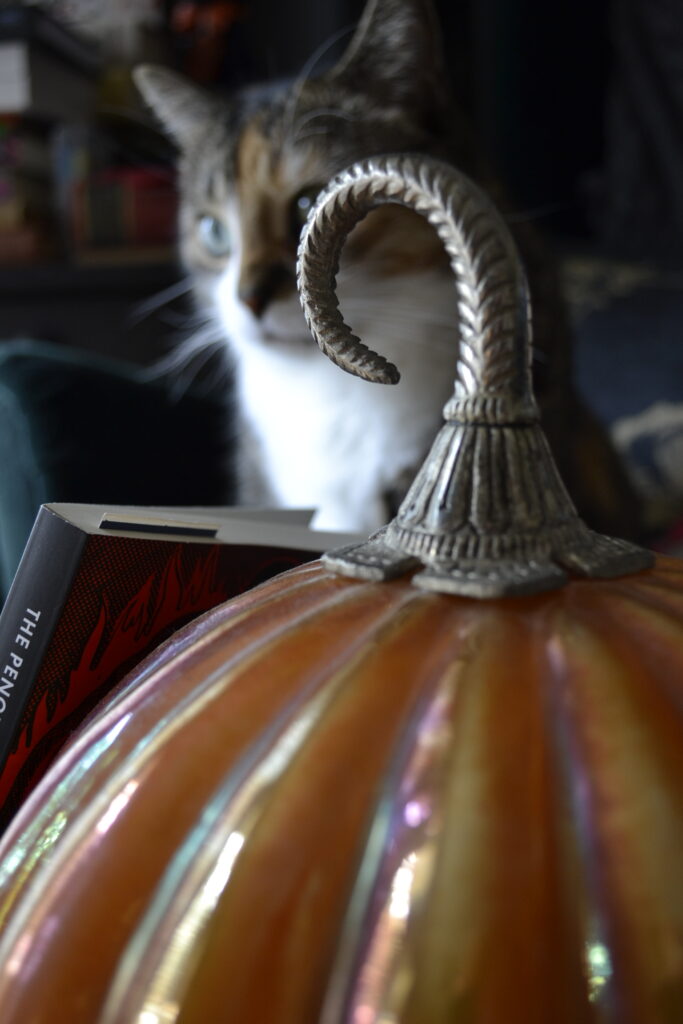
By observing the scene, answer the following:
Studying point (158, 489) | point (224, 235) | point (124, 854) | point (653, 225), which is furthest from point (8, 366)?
point (653, 225)

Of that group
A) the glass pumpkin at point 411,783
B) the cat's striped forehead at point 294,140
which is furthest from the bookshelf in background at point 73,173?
the glass pumpkin at point 411,783

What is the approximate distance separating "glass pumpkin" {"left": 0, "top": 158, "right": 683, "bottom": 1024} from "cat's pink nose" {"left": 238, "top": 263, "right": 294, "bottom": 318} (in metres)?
0.69

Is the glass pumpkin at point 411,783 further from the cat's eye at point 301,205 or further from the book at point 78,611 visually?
the cat's eye at point 301,205

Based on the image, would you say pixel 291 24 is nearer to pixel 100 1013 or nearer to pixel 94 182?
pixel 94 182

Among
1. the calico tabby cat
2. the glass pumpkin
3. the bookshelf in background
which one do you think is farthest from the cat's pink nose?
the bookshelf in background

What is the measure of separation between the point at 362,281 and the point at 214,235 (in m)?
0.29

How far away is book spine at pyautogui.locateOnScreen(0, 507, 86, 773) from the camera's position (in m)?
0.44

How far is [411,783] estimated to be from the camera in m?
0.29

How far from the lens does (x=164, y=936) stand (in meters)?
0.30

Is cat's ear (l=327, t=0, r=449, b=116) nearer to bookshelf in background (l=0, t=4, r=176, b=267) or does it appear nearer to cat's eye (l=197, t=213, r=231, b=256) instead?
cat's eye (l=197, t=213, r=231, b=256)

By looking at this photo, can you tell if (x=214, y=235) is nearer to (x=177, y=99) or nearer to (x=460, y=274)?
(x=177, y=99)

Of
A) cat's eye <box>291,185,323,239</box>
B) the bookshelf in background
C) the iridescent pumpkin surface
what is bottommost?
the iridescent pumpkin surface

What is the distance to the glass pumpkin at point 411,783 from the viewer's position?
0.27 metres

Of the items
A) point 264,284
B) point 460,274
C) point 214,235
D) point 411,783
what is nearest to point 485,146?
point 214,235
